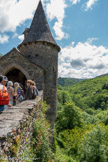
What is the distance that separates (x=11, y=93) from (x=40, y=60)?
6460 millimetres

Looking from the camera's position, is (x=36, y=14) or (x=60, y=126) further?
(x=60, y=126)

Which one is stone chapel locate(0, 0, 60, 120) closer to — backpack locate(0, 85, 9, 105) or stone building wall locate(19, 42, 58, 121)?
stone building wall locate(19, 42, 58, 121)

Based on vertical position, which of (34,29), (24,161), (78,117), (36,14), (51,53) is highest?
(36,14)

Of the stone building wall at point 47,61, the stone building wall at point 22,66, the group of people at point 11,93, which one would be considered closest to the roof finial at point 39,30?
the stone building wall at point 47,61

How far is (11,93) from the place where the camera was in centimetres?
575

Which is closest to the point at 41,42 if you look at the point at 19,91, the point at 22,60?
the point at 22,60

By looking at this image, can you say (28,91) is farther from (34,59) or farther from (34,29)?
(34,29)

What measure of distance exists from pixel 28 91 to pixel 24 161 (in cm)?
363

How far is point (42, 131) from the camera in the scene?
15.9 ft

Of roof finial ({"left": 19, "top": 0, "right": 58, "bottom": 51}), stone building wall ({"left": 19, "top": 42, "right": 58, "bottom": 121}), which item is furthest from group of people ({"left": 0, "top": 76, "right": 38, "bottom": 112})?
roof finial ({"left": 19, "top": 0, "right": 58, "bottom": 51})

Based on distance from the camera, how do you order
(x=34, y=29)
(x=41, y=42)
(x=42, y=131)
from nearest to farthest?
(x=42, y=131) → (x=41, y=42) → (x=34, y=29)

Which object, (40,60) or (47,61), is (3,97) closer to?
(40,60)

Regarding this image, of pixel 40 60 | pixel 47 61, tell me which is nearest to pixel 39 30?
pixel 40 60

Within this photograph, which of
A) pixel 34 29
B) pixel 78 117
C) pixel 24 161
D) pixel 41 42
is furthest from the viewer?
pixel 78 117
